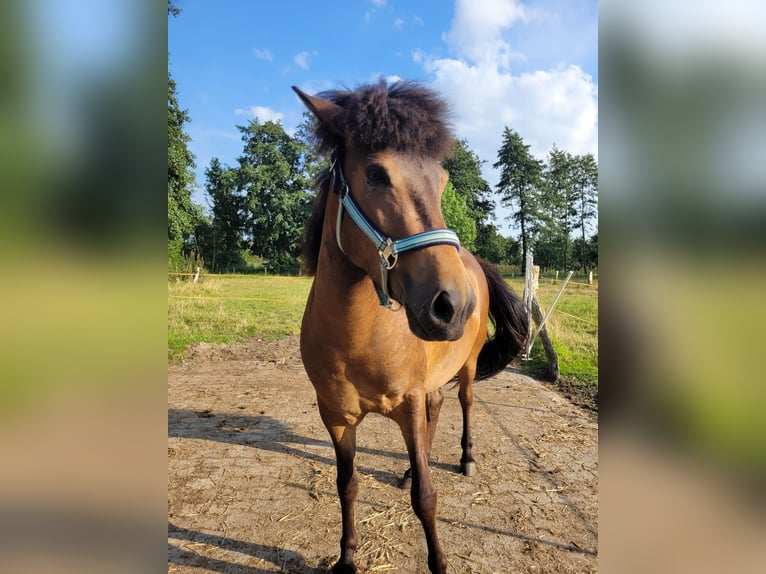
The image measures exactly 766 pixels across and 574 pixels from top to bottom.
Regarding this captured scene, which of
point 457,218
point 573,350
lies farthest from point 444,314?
point 457,218

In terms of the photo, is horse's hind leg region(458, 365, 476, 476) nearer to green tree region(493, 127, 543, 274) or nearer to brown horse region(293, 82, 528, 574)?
brown horse region(293, 82, 528, 574)

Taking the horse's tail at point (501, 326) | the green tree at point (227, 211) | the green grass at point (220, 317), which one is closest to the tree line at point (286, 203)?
the green tree at point (227, 211)

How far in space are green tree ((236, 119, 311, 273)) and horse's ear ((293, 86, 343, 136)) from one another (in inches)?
1520

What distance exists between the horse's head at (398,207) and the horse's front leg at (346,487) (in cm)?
128

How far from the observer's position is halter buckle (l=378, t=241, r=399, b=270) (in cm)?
158

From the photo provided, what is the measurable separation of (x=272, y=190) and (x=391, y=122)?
44.4 meters

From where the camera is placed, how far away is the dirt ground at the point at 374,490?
2793mm

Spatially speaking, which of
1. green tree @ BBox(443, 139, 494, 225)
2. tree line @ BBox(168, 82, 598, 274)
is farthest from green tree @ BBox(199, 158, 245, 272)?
green tree @ BBox(443, 139, 494, 225)
